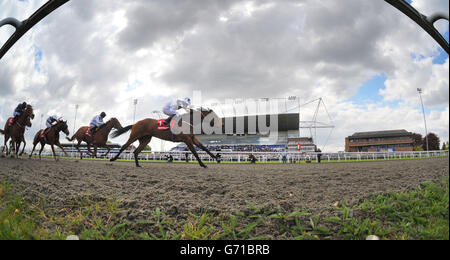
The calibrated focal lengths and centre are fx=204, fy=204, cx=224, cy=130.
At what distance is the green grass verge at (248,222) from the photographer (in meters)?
0.97

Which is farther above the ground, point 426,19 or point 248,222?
point 426,19

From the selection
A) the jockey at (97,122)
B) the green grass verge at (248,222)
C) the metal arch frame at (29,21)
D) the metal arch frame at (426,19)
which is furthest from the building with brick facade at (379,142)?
the jockey at (97,122)

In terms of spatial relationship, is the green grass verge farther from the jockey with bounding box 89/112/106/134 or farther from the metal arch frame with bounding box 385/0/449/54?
the jockey with bounding box 89/112/106/134

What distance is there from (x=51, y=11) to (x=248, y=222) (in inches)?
79.1

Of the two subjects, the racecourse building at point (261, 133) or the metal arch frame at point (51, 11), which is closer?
the metal arch frame at point (51, 11)

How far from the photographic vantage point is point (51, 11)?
4.90 feet

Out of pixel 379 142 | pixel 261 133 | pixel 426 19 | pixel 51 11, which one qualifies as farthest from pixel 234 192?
pixel 261 133

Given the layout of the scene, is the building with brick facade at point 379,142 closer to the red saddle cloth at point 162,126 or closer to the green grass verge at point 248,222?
the green grass verge at point 248,222

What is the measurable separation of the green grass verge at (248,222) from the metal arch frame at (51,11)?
0.78 m

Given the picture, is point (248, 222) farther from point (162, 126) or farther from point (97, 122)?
point (162, 126)

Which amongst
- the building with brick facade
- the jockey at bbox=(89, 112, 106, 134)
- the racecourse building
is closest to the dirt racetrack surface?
the building with brick facade

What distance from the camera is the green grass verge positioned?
974 mm

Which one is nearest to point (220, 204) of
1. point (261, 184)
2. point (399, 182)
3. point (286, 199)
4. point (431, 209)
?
point (286, 199)
